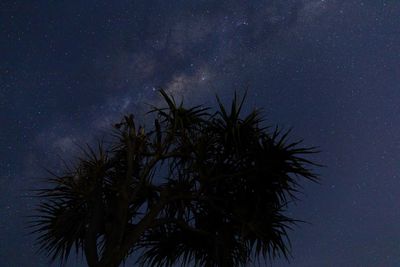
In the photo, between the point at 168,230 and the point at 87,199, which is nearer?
the point at 87,199

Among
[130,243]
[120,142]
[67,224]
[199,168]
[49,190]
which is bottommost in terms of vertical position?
[130,243]

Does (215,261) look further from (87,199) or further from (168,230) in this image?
(87,199)

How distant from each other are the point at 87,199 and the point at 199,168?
2.05 m

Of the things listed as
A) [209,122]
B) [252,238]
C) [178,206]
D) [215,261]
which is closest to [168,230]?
[178,206]

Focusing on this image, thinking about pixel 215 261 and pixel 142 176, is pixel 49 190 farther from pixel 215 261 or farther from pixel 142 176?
pixel 215 261

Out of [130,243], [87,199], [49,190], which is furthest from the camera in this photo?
[49,190]

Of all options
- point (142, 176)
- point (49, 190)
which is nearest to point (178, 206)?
point (142, 176)

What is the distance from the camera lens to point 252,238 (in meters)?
7.85

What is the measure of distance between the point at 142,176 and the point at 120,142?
120 centimetres

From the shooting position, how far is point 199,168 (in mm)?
7449

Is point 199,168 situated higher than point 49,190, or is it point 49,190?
point 199,168

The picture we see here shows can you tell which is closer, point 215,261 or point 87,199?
point 87,199

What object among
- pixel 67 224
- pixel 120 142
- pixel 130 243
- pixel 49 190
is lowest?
pixel 130 243

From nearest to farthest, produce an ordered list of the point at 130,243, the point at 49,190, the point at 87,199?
the point at 130,243, the point at 87,199, the point at 49,190
